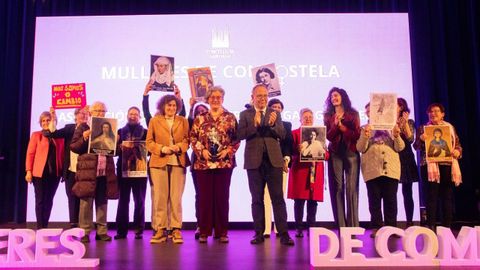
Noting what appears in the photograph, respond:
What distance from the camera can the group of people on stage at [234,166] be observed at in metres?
4.16

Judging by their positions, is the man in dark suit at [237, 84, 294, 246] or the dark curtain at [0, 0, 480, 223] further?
the dark curtain at [0, 0, 480, 223]

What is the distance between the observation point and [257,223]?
420 cm

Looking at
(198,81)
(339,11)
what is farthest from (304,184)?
(339,11)

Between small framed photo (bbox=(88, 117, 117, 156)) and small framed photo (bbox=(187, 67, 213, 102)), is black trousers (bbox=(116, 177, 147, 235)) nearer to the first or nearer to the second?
small framed photo (bbox=(88, 117, 117, 156))

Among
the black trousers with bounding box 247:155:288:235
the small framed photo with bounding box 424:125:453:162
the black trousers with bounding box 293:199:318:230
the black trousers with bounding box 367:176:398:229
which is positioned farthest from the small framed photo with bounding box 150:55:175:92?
the small framed photo with bounding box 424:125:453:162

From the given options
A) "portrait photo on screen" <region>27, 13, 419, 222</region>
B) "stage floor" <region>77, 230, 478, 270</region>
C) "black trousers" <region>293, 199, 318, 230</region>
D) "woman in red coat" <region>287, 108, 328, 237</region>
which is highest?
"portrait photo on screen" <region>27, 13, 419, 222</region>

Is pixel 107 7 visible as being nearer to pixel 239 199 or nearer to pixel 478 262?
pixel 239 199

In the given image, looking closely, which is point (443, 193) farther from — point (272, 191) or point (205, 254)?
point (205, 254)

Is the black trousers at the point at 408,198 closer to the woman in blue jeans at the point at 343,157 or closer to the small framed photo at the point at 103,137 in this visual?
the woman in blue jeans at the point at 343,157

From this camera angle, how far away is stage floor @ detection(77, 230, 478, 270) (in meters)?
3.12

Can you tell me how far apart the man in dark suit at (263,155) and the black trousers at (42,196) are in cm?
247

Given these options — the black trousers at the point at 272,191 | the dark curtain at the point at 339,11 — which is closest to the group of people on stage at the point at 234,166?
the black trousers at the point at 272,191

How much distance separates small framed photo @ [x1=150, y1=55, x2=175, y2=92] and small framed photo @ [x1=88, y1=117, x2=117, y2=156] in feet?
1.78

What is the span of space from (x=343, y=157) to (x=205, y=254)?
5.69ft
